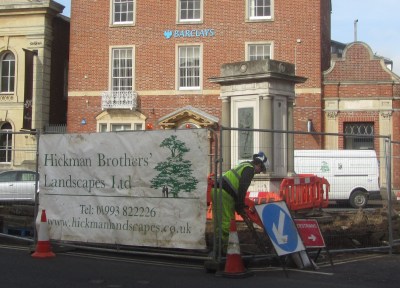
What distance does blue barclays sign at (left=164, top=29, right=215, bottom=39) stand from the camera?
2959cm

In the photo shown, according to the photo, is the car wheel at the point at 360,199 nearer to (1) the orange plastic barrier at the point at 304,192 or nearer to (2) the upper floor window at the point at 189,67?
(1) the orange plastic barrier at the point at 304,192

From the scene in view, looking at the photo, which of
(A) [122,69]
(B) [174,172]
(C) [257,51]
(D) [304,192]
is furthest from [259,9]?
(B) [174,172]

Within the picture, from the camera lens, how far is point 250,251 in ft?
33.3

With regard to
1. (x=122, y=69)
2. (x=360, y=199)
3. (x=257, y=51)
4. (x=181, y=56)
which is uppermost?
(x=257, y=51)

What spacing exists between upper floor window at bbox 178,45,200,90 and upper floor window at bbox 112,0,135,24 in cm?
340

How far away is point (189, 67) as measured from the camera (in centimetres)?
2984

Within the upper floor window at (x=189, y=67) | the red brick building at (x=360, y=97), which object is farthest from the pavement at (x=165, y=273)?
the upper floor window at (x=189, y=67)

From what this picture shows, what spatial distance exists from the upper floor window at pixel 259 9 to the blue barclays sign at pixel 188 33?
211 centimetres

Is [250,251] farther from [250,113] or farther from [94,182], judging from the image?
[250,113]

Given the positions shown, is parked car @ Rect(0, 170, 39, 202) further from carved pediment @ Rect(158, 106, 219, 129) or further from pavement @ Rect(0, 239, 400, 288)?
carved pediment @ Rect(158, 106, 219, 129)

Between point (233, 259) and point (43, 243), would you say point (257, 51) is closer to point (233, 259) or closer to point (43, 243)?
point (43, 243)

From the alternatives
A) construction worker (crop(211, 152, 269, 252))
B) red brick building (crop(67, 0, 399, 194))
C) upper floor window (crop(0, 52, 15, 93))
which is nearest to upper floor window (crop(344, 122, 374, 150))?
red brick building (crop(67, 0, 399, 194))

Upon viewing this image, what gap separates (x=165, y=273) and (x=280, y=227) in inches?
75.7

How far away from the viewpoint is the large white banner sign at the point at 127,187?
934 centimetres
